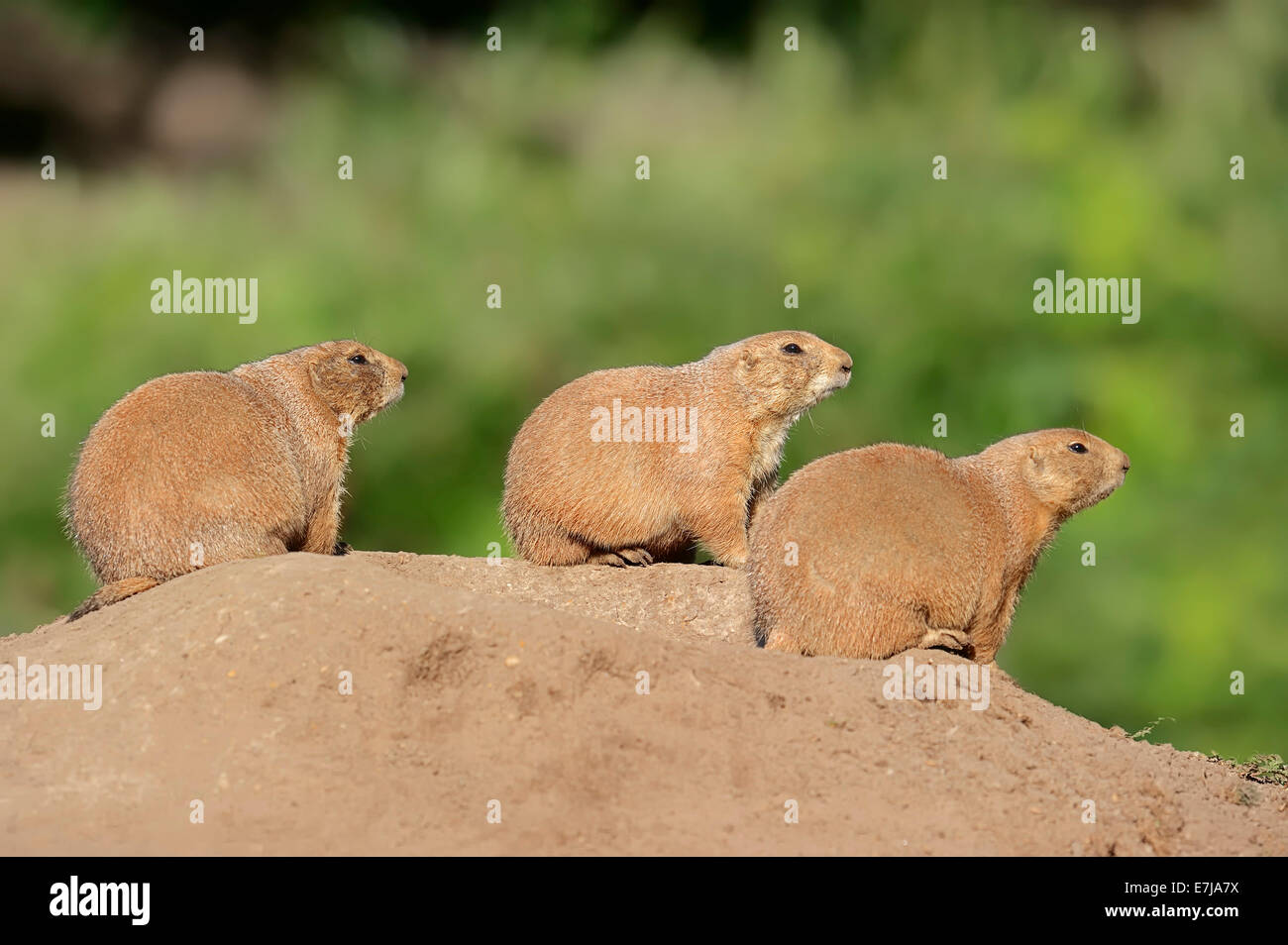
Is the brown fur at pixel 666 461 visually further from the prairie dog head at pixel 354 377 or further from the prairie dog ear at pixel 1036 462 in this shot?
the prairie dog ear at pixel 1036 462

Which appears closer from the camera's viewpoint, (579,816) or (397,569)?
(579,816)

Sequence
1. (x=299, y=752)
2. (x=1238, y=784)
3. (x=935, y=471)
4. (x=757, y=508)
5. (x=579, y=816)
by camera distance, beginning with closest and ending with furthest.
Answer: (x=579, y=816) → (x=299, y=752) → (x=1238, y=784) → (x=935, y=471) → (x=757, y=508)

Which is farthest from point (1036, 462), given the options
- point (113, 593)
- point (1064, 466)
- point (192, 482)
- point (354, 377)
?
point (113, 593)

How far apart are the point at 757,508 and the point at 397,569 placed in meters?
2.66

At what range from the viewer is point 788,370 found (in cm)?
1027

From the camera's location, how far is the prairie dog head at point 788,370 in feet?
33.7

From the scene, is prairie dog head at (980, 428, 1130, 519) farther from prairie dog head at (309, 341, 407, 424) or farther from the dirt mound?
prairie dog head at (309, 341, 407, 424)

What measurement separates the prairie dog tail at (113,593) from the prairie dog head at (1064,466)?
519 cm

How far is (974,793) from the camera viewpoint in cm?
610

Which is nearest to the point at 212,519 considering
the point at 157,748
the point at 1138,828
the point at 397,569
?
the point at 397,569

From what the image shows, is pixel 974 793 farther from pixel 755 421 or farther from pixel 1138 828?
pixel 755 421

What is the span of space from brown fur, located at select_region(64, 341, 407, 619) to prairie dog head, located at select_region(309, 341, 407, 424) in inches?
14.6

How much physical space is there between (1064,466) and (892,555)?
1747 millimetres

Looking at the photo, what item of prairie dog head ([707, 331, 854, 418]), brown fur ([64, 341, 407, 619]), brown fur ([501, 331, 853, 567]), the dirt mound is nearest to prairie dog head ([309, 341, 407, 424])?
brown fur ([64, 341, 407, 619])
